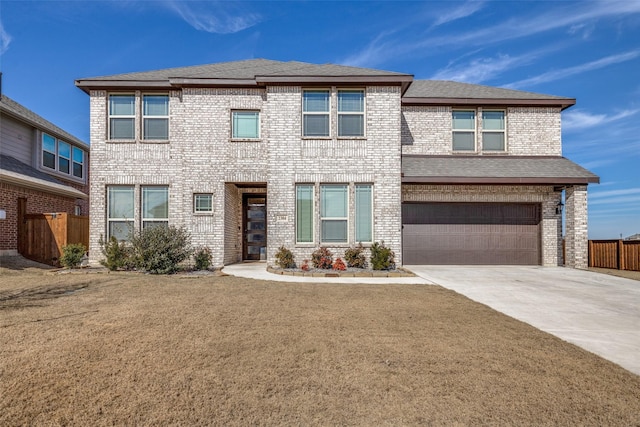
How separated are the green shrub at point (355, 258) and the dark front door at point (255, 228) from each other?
4212mm

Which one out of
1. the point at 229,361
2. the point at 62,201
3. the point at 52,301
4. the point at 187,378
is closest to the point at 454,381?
the point at 229,361

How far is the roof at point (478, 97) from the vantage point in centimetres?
1210

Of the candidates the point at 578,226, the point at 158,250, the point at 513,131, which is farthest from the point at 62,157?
the point at 578,226

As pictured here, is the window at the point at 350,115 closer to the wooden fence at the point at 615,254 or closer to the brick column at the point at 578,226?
the brick column at the point at 578,226

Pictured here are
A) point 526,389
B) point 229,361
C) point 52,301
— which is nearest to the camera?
point 526,389

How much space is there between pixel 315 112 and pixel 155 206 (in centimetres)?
626

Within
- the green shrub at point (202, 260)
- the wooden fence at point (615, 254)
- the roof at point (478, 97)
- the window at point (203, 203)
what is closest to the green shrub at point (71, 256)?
the green shrub at point (202, 260)

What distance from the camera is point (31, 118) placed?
15297mm

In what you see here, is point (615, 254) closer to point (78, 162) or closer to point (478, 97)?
point (478, 97)

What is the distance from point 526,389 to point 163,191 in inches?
445

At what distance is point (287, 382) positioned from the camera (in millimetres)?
2986

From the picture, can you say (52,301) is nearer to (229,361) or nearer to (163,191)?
(229,361)

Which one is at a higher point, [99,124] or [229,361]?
[99,124]

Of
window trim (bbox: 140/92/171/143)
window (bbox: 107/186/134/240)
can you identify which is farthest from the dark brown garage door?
window (bbox: 107/186/134/240)
